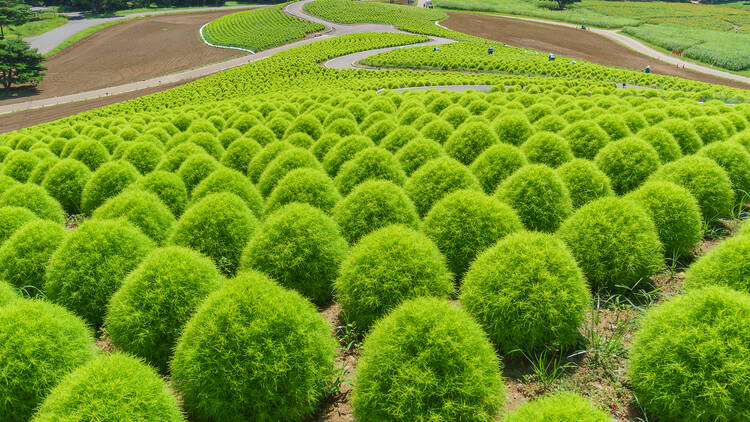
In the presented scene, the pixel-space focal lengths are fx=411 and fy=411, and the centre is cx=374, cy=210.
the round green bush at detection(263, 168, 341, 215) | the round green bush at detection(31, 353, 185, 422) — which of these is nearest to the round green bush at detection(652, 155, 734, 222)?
the round green bush at detection(263, 168, 341, 215)

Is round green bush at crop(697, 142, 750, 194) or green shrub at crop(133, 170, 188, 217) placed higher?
round green bush at crop(697, 142, 750, 194)

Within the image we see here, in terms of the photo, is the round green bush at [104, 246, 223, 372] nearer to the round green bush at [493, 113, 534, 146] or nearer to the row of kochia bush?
the row of kochia bush

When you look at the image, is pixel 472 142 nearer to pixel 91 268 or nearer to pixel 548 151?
pixel 548 151

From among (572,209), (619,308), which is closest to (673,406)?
(619,308)

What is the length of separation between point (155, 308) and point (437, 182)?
5.07 m

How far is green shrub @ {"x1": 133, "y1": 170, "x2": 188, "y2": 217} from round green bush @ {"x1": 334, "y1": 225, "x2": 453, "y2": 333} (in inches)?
202

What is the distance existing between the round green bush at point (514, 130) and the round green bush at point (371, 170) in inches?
137

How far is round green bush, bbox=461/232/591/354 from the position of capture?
4625mm

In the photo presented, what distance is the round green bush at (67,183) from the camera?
10469mm

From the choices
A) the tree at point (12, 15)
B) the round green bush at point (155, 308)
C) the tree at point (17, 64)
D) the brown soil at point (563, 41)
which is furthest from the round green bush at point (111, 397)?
the tree at point (12, 15)

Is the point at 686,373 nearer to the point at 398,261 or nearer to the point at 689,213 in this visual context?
the point at 398,261

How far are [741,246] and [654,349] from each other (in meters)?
2.22

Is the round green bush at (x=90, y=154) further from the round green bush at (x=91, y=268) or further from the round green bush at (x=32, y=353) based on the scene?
the round green bush at (x=32, y=353)

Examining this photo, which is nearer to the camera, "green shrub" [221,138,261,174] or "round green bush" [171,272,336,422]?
"round green bush" [171,272,336,422]
